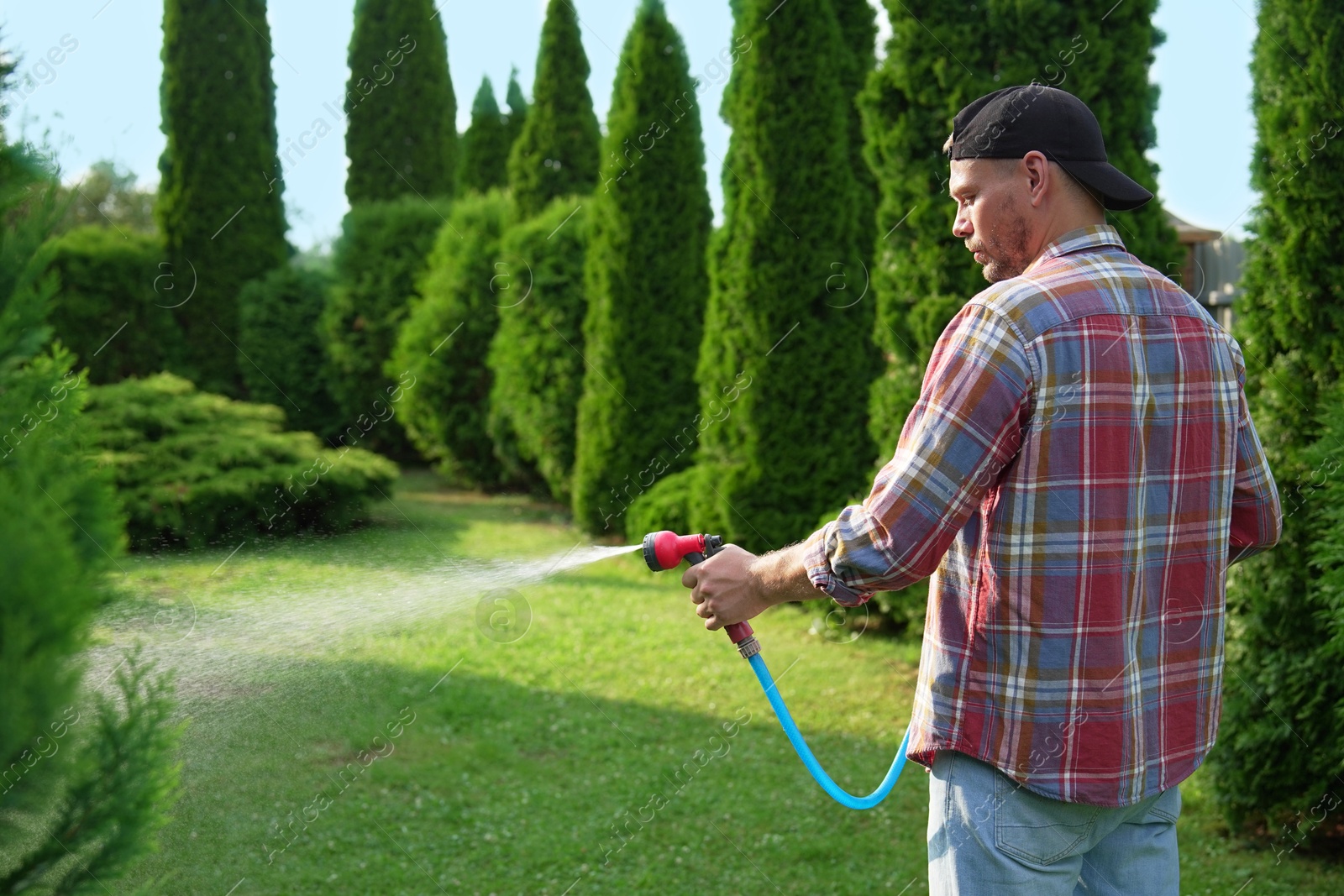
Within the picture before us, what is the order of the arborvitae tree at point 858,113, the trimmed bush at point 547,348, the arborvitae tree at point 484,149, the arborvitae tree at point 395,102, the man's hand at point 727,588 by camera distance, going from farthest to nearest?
the arborvitae tree at point 484,149, the arborvitae tree at point 395,102, the trimmed bush at point 547,348, the arborvitae tree at point 858,113, the man's hand at point 727,588

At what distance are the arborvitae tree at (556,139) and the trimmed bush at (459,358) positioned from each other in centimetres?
68

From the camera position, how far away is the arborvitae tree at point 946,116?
5.61m

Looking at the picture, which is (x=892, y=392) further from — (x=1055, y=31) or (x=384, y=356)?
(x=384, y=356)

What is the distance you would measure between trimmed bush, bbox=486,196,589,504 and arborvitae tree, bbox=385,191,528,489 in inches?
35.4

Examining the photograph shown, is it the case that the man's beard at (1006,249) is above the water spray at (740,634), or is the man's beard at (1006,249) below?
above

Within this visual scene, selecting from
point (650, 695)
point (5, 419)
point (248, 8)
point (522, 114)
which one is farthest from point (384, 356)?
point (5, 419)

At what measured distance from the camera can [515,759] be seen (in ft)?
17.9

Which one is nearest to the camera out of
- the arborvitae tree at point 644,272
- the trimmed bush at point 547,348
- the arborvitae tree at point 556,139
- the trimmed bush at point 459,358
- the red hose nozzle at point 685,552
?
the red hose nozzle at point 685,552

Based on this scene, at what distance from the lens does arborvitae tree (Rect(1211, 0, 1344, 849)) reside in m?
4.16

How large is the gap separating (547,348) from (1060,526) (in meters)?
10.3

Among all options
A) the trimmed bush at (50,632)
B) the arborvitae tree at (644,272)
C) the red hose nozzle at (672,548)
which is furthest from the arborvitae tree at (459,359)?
the trimmed bush at (50,632)

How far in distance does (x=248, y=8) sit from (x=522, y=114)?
20.9 ft

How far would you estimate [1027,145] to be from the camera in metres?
2.17

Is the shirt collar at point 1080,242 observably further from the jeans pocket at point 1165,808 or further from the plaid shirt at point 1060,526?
the jeans pocket at point 1165,808
